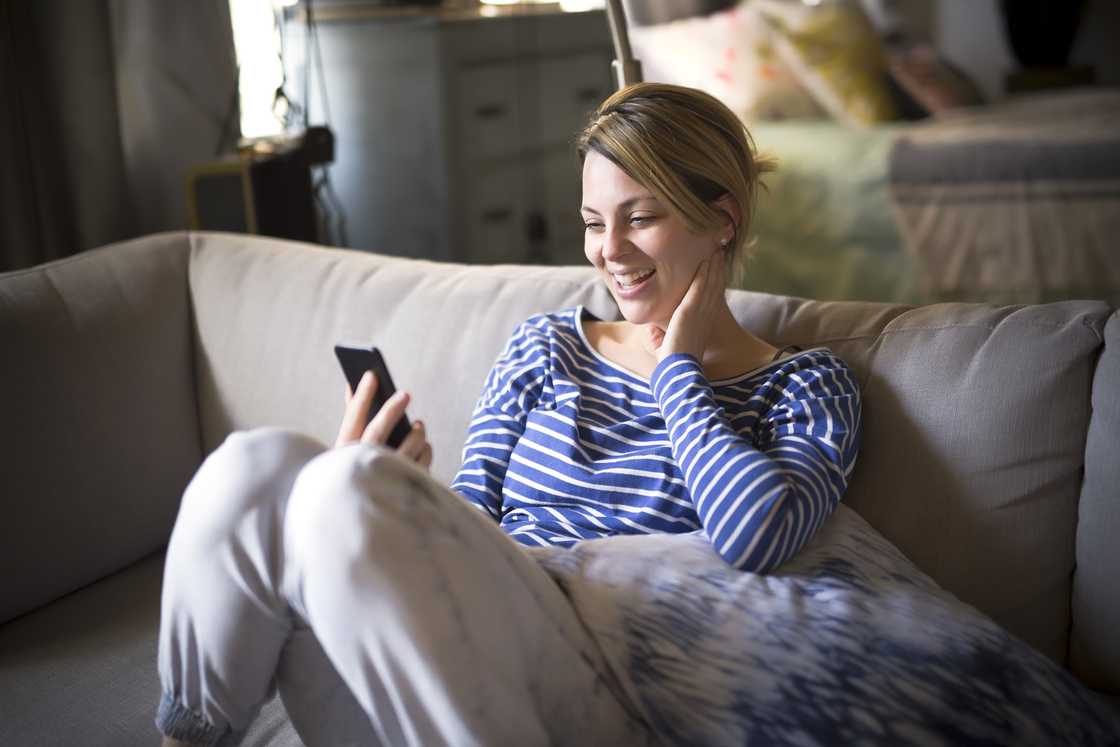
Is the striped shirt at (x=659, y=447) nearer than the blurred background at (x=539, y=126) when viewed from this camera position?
Yes

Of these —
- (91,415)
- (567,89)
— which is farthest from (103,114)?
(567,89)

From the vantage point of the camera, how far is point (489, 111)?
3322mm

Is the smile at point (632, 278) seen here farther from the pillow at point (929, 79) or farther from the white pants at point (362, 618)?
the pillow at point (929, 79)

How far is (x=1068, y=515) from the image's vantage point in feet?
3.82

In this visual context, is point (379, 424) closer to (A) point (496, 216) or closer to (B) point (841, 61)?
(B) point (841, 61)

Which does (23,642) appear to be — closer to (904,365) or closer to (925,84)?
(904,365)

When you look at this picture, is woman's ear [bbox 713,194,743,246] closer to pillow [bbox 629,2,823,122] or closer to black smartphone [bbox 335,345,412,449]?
black smartphone [bbox 335,345,412,449]

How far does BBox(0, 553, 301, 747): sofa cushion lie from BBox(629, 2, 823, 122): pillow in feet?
6.64

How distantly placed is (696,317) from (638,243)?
11 cm

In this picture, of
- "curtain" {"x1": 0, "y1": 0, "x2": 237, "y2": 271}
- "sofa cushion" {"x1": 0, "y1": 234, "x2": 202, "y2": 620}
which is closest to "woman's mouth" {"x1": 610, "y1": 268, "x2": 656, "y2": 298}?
"sofa cushion" {"x1": 0, "y1": 234, "x2": 202, "y2": 620}

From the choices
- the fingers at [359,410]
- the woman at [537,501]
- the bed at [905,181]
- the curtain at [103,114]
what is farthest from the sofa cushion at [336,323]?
the bed at [905,181]

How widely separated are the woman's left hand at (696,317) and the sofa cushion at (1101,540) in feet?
1.42

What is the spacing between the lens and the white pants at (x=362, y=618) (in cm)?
86

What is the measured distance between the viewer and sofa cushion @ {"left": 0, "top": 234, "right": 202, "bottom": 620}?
1497 mm
